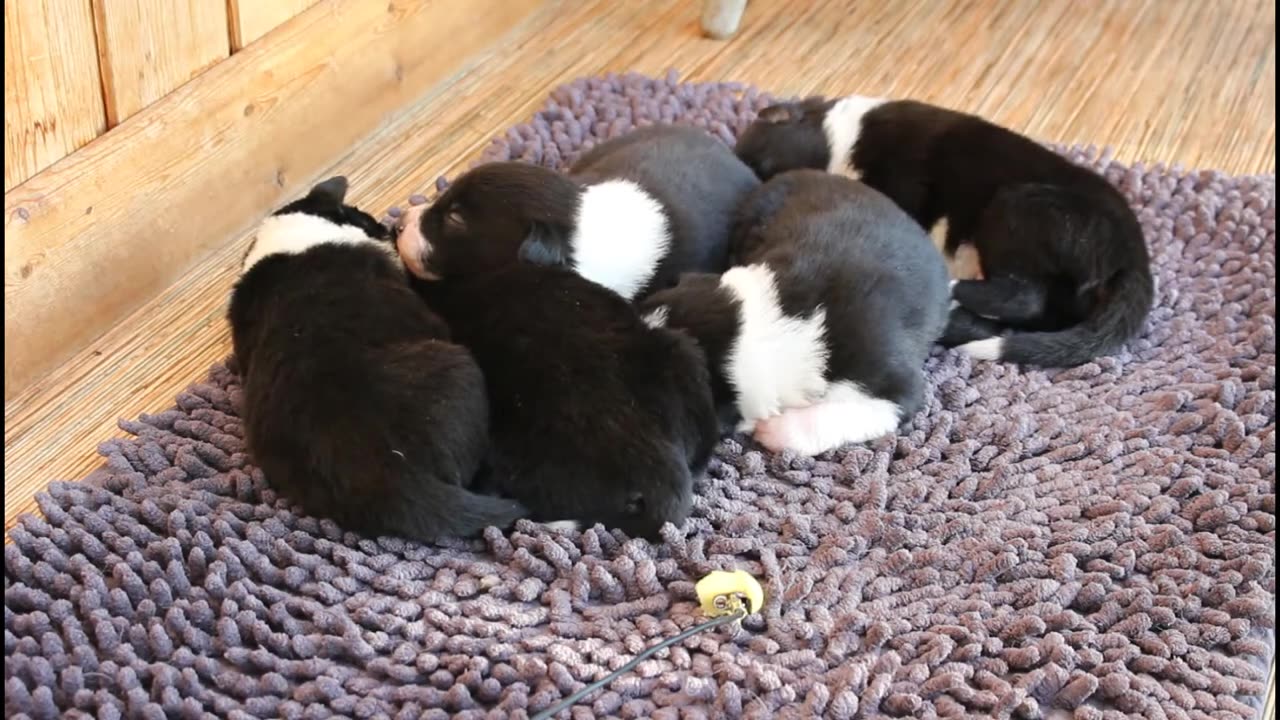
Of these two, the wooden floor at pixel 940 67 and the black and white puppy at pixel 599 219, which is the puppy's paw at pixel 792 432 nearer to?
the black and white puppy at pixel 599 219

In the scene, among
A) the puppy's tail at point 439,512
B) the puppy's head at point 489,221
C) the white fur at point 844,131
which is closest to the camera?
the puppy's tail at point 439,512

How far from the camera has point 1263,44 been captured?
3299 millimetres

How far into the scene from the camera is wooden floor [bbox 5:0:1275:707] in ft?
9.00

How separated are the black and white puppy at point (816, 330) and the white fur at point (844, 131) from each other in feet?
1.50

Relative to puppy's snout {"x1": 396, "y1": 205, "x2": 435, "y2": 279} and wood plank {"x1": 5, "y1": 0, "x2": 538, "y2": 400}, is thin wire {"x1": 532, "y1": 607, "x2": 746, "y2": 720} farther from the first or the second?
wood plank {"x1": 5, "y1": 0, "x2": 538, "y2": 400}

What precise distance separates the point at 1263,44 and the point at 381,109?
2.13 metres

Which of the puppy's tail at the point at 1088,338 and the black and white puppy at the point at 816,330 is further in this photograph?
the puppy's tail at the point at 1088,338

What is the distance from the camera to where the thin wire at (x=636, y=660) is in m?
1.46

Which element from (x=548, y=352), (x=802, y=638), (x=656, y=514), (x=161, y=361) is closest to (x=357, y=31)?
(x=161, y=361)

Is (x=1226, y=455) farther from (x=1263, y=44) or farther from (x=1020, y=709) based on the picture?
(x=1263, y=44)

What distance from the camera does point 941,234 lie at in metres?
2.34

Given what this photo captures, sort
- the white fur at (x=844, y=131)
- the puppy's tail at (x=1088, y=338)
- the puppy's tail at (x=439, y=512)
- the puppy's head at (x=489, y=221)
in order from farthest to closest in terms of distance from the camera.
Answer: the white fur at (x=844, y=131)
the puppy's tail at (x=1088, y=338)
the puppy's head at (x=489, y=221)
the puppy's tail at (x=439, y=512)

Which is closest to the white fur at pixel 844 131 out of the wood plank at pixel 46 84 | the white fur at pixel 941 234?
the white fur at pixel 941 234

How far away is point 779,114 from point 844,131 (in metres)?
0.12
